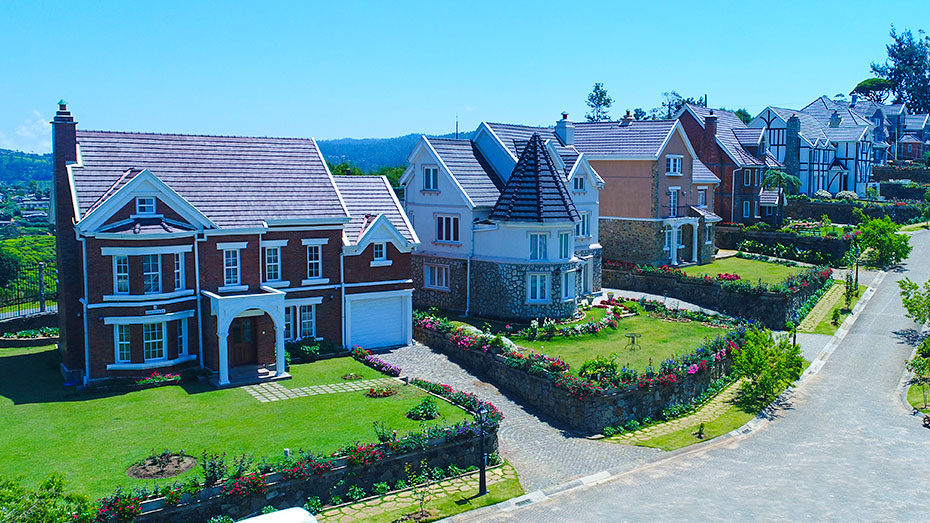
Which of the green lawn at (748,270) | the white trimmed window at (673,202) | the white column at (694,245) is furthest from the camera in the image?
the white column at (694,245)

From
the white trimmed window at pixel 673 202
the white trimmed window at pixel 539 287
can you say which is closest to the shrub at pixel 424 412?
the white trimmed window at pixel 539 287

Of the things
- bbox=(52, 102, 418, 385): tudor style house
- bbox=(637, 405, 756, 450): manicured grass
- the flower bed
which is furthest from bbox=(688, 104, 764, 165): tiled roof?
the flower bed

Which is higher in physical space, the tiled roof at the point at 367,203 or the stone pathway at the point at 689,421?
the tiled roof at the point at 367,203

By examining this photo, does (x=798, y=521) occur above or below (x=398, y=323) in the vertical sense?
below

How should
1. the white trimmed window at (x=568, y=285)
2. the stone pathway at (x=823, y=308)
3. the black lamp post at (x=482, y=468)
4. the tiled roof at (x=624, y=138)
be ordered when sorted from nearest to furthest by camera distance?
1. the black lamp post at (x=482, y=468)
2. the white trimmed window at (x=568, y=285)
3. the stone pathway at (x=823, y=308)
4. the tiled roof at (x=624, y=138)

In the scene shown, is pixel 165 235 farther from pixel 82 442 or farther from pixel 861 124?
pixel 861 124

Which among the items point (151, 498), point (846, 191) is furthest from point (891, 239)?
point (151, 498)

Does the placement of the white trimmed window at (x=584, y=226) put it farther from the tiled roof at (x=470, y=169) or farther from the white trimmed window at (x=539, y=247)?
the white trimmed window at (x=539, y=247)
